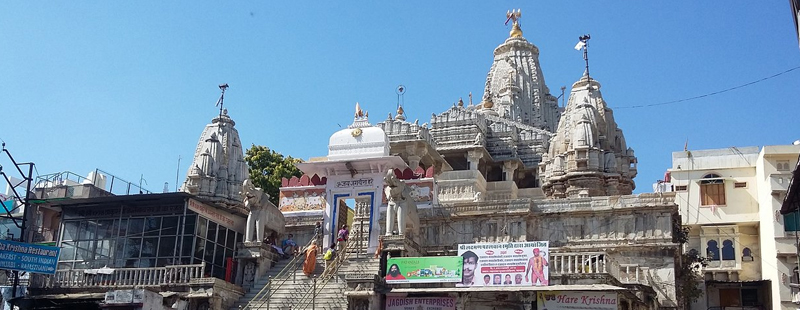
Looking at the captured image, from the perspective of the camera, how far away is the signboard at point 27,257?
979 inches

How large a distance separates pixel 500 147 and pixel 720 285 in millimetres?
23097

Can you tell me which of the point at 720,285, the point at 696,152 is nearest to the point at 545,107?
the point at 696,152

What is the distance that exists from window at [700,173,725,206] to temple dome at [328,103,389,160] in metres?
19.1

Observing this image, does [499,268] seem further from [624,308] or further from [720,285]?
[720,285]

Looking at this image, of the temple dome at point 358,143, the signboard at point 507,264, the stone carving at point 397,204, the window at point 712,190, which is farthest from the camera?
the window at point 712,190

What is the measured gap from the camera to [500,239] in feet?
101

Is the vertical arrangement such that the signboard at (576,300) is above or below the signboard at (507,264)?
below

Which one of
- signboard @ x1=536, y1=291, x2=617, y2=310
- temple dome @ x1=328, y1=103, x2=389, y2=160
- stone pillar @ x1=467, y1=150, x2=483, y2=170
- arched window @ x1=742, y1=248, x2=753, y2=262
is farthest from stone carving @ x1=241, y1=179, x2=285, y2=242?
stone pillar @ x1=467, y1=150, x2=483, y2=170

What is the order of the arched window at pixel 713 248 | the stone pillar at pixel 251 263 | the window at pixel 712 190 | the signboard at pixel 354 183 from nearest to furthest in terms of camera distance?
1. the stone pillar at pixel 251 263
2. the signboard at pixel 354 183
3. the arched window at pixel 713 248
4. the window at pixel 712 190

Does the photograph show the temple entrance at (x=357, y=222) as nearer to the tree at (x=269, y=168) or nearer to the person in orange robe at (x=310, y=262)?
the person in orange robe at (x=310, y=262)

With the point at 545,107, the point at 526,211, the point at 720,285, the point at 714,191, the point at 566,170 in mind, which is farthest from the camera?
the point at 545,107

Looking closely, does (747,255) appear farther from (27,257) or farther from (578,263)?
(27,257)

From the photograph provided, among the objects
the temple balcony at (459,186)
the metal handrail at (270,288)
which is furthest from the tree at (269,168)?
the metal handrail at (270,288)

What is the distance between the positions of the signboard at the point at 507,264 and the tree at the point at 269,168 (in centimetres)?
2565
